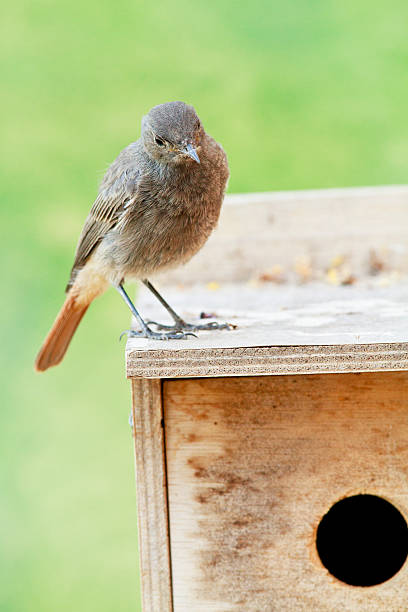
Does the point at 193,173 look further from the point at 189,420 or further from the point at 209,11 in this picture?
the point at 209,11

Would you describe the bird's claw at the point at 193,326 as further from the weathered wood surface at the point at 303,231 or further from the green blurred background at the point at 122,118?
the green blurred background at the point at 122,118

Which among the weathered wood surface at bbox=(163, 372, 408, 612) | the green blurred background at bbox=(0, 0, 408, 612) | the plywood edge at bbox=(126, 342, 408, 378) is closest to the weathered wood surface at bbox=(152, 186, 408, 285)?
the green blurred background at bbox=(0, 0, 408, 612)

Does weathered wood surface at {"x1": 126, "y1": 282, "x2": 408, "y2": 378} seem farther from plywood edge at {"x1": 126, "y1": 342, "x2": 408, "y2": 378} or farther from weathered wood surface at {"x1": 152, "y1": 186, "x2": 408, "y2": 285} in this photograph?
weathered wood surface at {"x1": 152, "y1": 186, "x2": 408, "y2": 285}

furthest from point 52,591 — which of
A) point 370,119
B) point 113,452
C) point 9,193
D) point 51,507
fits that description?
point 370,119

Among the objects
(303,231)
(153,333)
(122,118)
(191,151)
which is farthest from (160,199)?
(122,118)

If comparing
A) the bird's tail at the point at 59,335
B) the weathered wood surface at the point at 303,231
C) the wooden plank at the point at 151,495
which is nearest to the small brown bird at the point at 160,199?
the bird's tail at the point at 59,335

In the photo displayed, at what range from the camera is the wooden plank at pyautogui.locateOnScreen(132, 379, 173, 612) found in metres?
2.46

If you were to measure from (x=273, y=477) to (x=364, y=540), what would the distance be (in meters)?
0.94

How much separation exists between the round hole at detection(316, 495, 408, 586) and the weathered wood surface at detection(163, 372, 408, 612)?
0.49 metres

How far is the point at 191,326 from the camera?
9.13 ft

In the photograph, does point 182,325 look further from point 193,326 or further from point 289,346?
point 289,346

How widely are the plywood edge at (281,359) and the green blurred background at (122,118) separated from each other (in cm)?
258

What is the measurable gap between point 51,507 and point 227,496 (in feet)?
7.43

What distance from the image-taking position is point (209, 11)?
16.7ft
